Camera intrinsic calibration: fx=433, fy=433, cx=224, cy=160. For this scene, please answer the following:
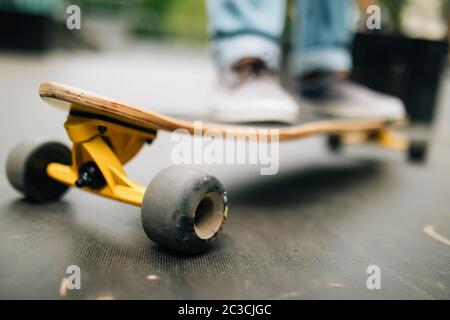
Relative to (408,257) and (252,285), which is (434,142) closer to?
(408,257)

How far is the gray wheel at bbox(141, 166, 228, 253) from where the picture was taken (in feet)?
2.69

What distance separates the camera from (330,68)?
188cm

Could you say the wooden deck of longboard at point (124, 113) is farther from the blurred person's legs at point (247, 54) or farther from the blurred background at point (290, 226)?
the blurred background at point (290, 226)

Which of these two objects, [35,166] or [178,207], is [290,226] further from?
[35,166]

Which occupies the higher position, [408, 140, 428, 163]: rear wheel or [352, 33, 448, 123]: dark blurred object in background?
[352, 33, 448, 123]: dark blurred object in background

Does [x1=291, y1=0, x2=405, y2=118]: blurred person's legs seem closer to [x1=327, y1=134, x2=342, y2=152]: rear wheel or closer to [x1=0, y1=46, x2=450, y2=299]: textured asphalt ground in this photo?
[x1=0, y1=46, x2=450, y2=299]: textured asphalt ground

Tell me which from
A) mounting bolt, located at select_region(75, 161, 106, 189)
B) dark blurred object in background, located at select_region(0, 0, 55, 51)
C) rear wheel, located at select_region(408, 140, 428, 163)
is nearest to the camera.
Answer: mounting bolt, located at select_region(75, 161, 106, 189)

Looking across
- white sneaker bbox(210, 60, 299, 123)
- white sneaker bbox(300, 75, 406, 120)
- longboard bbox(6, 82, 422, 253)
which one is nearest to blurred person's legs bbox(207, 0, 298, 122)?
white sneaker bbox(210, 60, 299, 123)

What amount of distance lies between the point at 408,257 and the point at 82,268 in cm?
69

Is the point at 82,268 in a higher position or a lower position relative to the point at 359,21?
lower
